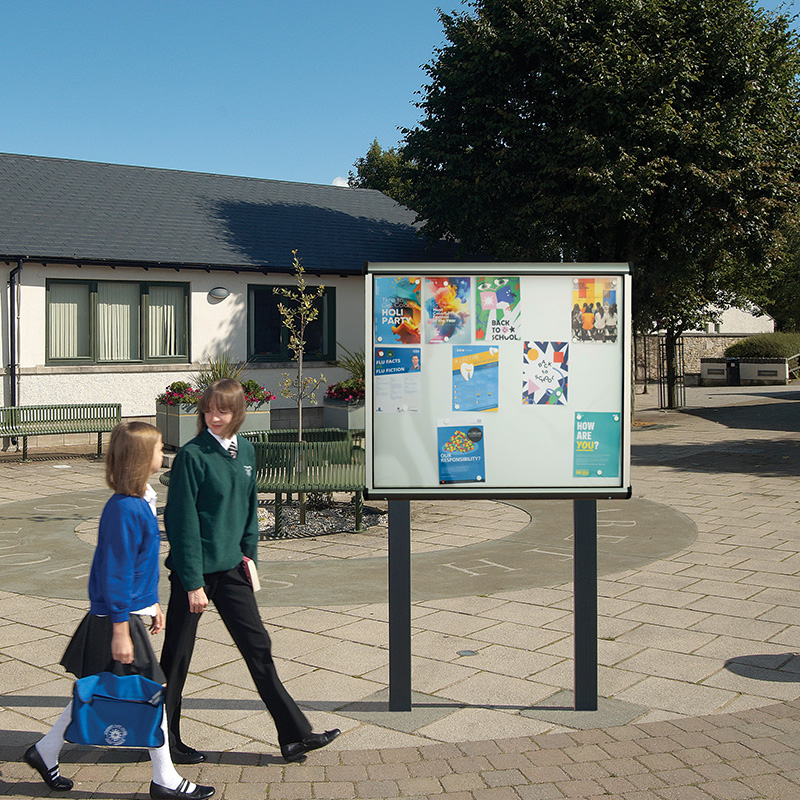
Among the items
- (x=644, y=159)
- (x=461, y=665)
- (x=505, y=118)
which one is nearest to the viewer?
(x=461, y=665)

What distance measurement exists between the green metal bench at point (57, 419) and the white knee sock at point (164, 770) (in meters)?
13.4

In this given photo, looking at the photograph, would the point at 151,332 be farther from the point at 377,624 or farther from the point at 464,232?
the point at 377,624

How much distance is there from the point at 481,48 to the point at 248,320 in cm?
806

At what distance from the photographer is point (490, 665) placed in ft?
19.1

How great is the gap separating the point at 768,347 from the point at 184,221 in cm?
2938

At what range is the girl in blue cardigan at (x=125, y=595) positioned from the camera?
3961mm

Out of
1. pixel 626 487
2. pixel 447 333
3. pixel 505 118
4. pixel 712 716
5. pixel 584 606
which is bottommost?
pixel 712 716

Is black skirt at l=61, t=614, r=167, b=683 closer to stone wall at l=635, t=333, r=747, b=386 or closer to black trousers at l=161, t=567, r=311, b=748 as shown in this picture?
black trousers at l=161, t=567, r=311, b=748

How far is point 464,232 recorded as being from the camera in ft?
75.0

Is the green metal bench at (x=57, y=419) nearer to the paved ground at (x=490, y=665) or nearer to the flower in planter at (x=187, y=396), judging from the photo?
the flower in planter at (x=187, y=396)

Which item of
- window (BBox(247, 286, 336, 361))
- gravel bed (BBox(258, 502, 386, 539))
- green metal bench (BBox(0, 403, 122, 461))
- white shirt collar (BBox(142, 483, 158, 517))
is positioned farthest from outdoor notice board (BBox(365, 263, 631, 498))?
window (BBox(247, 286, 336, 361))

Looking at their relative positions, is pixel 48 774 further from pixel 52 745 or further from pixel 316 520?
pixel 316 520

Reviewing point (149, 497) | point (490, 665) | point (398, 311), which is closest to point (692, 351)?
point (490, 665)

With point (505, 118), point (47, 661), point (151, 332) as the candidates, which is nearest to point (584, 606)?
point (47, 661)
